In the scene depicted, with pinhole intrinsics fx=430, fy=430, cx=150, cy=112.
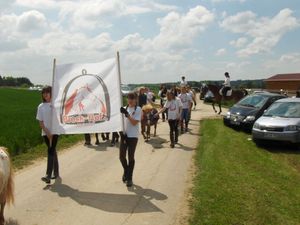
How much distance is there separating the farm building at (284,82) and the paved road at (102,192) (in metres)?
58.8

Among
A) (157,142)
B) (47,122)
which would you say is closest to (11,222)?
(47,122)

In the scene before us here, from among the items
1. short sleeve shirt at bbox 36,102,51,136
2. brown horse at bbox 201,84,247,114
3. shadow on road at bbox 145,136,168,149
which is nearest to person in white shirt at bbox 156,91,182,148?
shadow on road at bbox 145,136,168,149

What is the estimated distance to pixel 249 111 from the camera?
1917 centimetres

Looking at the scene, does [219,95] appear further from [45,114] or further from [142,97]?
[45,114]

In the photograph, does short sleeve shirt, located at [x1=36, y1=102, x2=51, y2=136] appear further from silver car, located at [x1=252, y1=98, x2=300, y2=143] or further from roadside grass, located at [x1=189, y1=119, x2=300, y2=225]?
silver car, located at [x1=252, y1=98, x2=300, y2=143]

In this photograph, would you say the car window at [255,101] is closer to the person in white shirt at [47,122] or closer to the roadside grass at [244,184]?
the roadside grass at [244,184]

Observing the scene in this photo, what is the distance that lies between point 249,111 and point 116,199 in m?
11.9

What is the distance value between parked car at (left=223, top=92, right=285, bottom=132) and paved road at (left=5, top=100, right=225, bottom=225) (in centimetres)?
590

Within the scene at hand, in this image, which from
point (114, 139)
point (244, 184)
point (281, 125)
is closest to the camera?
point (244, 184)

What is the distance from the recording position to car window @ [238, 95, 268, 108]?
64.6 ft

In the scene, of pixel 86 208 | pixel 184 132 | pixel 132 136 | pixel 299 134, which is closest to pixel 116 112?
pixel 132 136

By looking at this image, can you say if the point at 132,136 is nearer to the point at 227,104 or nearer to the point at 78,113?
the point at 78,113

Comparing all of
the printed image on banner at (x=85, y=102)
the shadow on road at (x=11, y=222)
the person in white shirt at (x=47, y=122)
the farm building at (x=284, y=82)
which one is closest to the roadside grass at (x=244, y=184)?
the printed image on banner at (x=85, y=102)

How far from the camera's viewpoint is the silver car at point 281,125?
15.0 m
